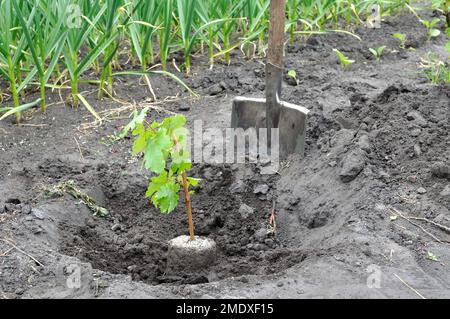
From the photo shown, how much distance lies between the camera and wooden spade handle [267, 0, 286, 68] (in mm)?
3412

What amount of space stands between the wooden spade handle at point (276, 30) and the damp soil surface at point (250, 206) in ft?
1.24

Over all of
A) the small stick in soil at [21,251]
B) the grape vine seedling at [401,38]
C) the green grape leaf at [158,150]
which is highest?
the green grape leaf at [158,150]

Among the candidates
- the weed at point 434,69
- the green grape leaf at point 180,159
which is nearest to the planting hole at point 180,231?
the green grape leaf at point 180,159

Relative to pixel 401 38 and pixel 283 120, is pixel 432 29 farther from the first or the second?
pixel 283 120

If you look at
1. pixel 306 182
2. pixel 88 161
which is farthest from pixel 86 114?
pixel 306 182

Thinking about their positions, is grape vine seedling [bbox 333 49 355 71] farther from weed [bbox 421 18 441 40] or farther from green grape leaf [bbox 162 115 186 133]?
green grape leaf [bbox 162 115 186 133]

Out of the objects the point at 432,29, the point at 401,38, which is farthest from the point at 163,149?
the point at 432,29

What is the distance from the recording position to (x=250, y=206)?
3.23 metres

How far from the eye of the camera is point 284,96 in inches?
162

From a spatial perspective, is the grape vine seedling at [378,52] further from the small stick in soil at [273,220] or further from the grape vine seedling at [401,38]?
the small stick in soil at [273,220]

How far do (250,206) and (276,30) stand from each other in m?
0.84

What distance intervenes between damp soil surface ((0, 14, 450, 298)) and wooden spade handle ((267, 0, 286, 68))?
0.38 meters

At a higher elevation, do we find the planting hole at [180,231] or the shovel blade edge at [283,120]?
the shovel blade edge at [283,120]

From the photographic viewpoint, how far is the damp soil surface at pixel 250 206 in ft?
8.04
